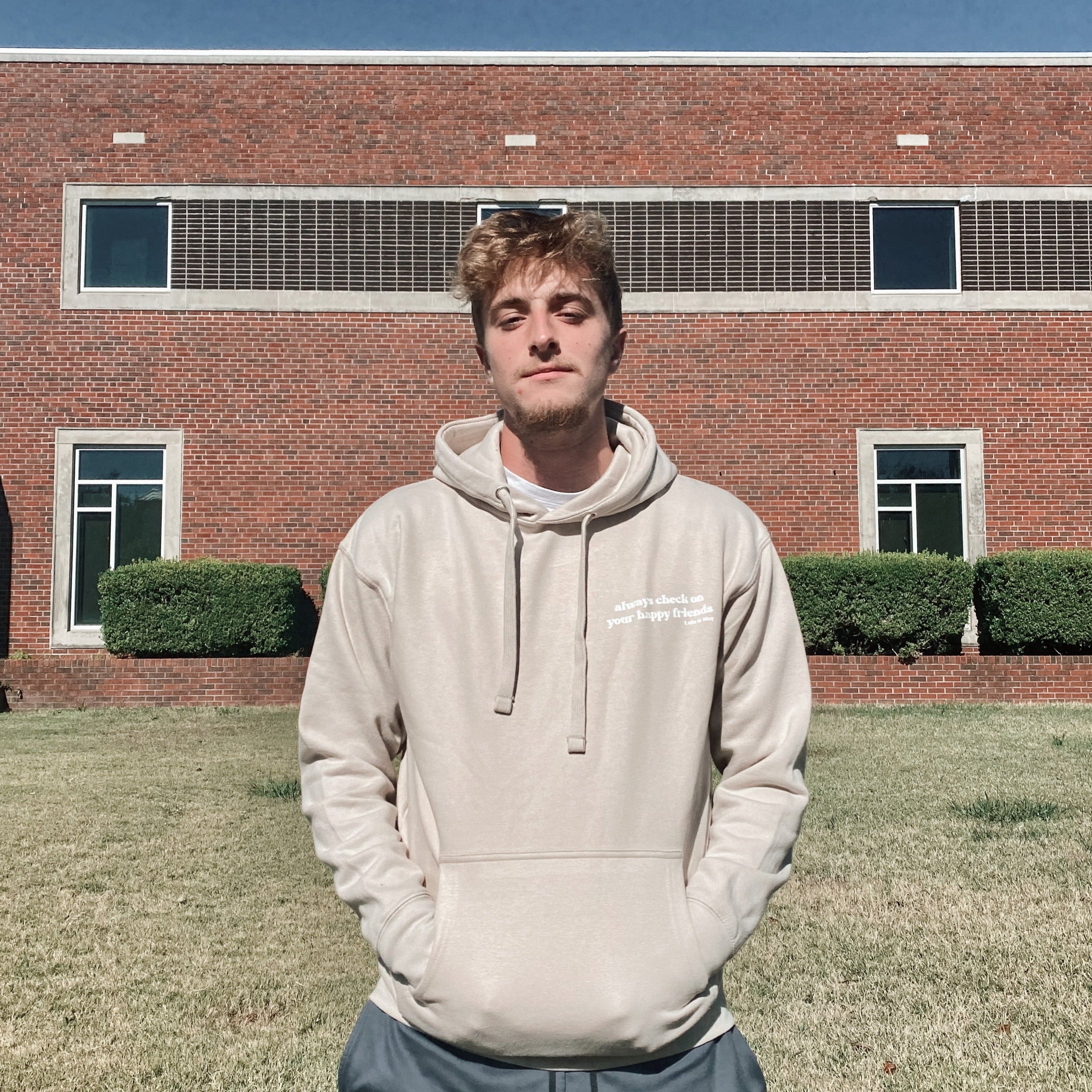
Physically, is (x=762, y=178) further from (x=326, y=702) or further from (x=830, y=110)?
(x=326, y=702)

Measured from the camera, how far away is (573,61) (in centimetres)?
1562

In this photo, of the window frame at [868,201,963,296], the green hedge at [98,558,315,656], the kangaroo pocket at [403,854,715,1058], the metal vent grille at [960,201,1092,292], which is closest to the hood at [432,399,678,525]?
the kangaroo pocket at [403,854,715,1058]

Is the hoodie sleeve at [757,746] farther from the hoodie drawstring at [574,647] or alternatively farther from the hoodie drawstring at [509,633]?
the hoodie drawstring at [509,633]

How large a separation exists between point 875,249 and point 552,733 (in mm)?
15007

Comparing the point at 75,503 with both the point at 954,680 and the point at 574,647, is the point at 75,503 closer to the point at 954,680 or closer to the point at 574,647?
the point at 954,680

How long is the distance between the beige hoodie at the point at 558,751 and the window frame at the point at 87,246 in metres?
14.4

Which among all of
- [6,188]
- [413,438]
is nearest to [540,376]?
[413,438]

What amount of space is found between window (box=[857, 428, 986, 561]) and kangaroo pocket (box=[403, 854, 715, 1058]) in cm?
1405

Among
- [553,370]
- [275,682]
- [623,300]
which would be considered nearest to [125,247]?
[275,682]

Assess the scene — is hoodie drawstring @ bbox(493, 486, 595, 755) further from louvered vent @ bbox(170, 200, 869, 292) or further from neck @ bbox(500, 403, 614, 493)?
louvered vent @ bbox(170, 200, 869, 292)

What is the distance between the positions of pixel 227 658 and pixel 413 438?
3785 millimetres

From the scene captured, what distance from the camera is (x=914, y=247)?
1582 cm

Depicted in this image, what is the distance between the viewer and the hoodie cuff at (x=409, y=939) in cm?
199

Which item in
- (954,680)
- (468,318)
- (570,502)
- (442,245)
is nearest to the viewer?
(570,502)
